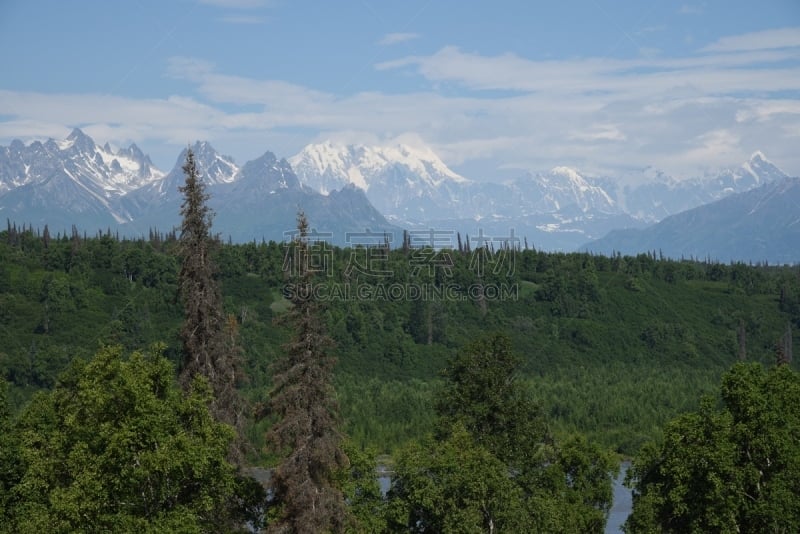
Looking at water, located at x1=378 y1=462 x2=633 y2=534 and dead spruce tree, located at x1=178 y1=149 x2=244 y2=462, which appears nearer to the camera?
dead spruce tree, located at x1=178 y1=149 x2=244 y2=462

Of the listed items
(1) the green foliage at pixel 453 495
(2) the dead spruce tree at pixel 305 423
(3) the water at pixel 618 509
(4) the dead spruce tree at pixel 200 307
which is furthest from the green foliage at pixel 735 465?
(3) the water at pixel 618 509

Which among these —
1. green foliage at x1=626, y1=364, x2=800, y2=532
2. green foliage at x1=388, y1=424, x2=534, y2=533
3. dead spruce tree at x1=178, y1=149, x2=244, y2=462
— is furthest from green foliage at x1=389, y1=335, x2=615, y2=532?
dead spruce tree at x1=178, y1=149, x2=244, y2=462

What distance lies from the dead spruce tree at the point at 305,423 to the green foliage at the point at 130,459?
255 centimetres

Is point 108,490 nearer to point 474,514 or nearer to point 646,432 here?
point 474,514

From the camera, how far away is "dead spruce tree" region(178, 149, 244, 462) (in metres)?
48.5

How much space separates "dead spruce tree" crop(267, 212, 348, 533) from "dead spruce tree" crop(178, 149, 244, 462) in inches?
191

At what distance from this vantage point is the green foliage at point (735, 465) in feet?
155

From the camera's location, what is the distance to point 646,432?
487ft

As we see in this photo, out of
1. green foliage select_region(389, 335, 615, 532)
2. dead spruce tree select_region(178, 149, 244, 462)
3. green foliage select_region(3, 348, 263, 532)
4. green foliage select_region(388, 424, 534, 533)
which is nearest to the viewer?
green foliage select_region(3, 348, 263, 532)

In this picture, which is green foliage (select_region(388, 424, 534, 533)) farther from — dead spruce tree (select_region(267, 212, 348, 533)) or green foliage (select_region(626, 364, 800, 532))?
green foliage (select_region(626, 364, 800, 532))

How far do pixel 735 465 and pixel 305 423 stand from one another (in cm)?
2011

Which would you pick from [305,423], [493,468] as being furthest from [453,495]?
[305,423]

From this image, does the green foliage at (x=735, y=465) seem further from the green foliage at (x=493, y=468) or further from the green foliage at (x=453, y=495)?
the green foliage at (x=453, y=495)

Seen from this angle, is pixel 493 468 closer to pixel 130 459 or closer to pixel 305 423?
pixel 305 423
